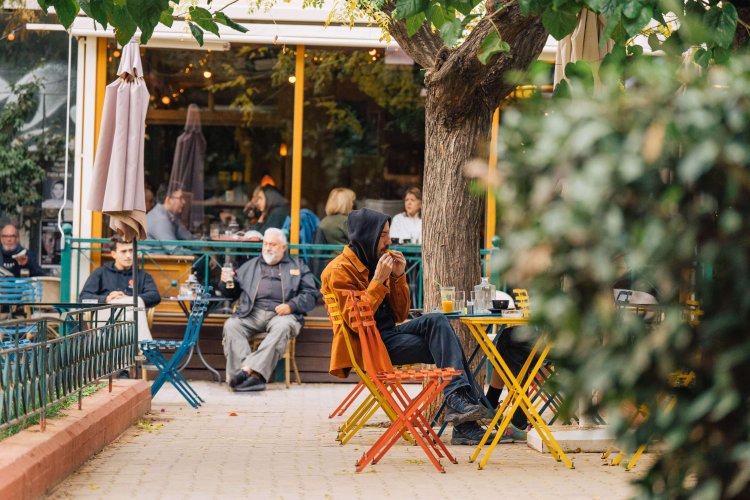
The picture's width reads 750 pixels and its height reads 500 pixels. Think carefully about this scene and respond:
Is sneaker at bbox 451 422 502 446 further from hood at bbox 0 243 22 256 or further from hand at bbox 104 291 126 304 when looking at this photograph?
hood at bbox 0 243 22 256

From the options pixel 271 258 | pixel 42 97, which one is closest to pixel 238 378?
pixel 271 258

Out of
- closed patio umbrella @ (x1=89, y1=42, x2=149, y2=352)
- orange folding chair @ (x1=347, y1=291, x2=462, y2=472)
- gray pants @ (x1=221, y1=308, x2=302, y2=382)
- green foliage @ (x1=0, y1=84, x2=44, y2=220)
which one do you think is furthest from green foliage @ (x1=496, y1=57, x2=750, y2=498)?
green foliage @ (x1=0, y1=84, x2=44, y2=220)

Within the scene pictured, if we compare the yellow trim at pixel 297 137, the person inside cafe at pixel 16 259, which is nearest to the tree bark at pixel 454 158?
the yellow trim at pixel 297 137

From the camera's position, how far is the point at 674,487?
2.62m

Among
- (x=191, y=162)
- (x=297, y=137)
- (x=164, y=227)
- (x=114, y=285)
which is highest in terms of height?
(x=297, y=137)

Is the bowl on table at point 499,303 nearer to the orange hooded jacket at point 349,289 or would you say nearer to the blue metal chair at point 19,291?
the orange hooded jacket at point 349,289

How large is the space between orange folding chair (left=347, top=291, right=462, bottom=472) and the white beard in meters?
4.27

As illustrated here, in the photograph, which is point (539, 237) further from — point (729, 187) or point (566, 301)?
point (729, 187)

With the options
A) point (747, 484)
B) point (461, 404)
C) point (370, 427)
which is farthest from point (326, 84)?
point (747, 484)

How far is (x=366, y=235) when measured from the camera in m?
7.42

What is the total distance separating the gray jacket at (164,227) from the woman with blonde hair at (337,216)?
1.52 meters

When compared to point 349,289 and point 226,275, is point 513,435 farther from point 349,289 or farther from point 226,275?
point 226,275

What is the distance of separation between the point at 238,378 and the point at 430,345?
3.93 metres

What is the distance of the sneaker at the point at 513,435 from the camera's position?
300 inches
